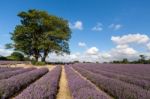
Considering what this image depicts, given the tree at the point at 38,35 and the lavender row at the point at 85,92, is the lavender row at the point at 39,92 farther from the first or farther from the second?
the tree at the point at 38,35

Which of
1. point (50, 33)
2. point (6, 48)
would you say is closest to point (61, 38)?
point (50, 33)

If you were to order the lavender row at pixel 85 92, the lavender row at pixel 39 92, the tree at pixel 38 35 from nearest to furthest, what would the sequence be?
the lavender row at pixel 85 92, the lavender row at pixel 39 92, the tree at pixel 38 35

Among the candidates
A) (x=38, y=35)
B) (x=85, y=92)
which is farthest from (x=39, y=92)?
(x=38, y=35)

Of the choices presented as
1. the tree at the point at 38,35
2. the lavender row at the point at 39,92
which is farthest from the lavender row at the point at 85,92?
the tree at the point at 38,35

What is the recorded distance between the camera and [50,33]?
44.1 m

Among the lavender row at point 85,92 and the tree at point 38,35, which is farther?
the tree at point 38,35

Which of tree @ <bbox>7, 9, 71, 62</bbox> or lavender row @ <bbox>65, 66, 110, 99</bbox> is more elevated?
tree @ <bbox>7, 9, 71, 62</bbox>

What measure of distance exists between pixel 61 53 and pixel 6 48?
9.73 meters

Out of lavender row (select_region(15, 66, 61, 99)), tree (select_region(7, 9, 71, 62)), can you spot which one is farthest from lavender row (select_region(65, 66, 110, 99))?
tree (select_region(7, 9, 71, 62))

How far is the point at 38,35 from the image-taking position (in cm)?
4612

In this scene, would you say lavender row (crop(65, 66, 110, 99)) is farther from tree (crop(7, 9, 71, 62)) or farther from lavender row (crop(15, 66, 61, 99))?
tree (crop(7, 9, 71, 62))

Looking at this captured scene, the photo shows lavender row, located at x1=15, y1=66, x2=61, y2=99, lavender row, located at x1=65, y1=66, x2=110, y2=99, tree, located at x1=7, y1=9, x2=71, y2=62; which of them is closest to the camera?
lavender row, located at x1=65, y1=66, x2=110, y2=99

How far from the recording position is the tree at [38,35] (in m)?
44.2

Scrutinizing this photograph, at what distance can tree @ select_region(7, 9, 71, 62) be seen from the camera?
4422cm
